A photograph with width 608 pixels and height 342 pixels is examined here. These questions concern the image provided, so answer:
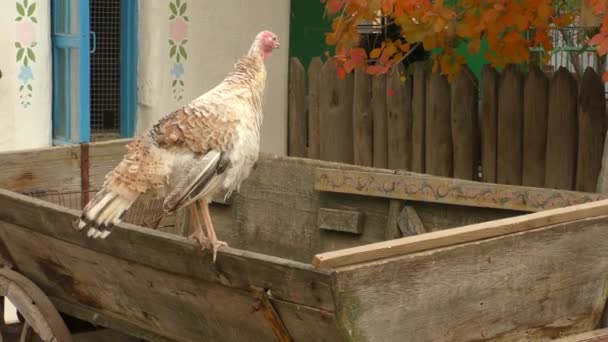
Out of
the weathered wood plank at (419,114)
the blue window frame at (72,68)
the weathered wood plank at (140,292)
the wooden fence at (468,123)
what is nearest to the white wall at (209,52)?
the blue window frame at (72,68)

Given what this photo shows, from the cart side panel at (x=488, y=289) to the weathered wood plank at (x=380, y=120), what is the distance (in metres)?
3.52

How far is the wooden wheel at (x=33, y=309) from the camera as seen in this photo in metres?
4.51

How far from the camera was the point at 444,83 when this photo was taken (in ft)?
22.8

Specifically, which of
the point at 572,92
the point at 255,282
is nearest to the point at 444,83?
the point at 572,92

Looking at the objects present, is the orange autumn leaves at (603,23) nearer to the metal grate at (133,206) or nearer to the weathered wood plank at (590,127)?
the weathered wood plank at (590,127)

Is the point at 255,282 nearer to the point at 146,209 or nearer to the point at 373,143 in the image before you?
the point at 146,209

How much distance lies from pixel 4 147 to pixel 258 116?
326cm

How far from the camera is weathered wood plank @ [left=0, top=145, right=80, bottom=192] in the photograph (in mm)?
5398

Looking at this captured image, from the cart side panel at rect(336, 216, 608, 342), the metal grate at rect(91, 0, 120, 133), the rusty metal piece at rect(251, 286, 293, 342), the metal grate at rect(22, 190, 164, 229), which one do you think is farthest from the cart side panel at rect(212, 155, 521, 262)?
the metal grate at rect(91, 0, 120, 133)

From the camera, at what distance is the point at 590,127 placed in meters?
6.25

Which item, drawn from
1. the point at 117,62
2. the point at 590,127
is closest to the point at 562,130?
the point at 590,127

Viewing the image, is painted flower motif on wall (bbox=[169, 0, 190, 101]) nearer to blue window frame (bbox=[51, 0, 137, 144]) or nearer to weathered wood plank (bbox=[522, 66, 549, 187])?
blue window frame (bbox=[51, 0, 137, 144])

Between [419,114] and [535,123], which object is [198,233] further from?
[419,114]

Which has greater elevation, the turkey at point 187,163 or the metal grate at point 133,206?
the turkey at point 187,163
